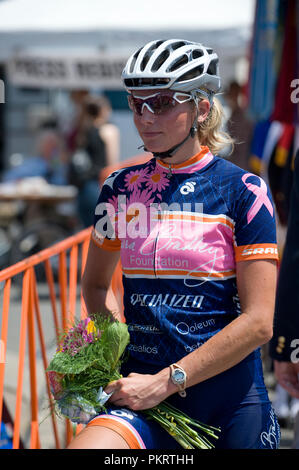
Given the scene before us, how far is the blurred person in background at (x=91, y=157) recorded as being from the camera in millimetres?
8531

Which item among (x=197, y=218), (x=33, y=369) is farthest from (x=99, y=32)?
(x=197, y=218)

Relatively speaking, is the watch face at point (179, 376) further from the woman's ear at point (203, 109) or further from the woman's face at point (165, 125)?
the woman's ear at point (203, 109)

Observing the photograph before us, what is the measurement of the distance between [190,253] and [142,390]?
437 millimetres

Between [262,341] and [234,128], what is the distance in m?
1.09

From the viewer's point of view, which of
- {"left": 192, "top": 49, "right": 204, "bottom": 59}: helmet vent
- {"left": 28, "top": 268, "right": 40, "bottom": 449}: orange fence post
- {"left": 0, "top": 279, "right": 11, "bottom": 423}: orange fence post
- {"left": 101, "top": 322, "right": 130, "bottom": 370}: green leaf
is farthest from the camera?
{"left": 28, "top": 268, "right": 40, "bottom": 449}: orange fence post

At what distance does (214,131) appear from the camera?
8.54 feet

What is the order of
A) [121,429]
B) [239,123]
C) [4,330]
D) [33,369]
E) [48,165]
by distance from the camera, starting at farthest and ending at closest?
[48,165] < [239,123] < [33,369] < [4,330] < [121,429]

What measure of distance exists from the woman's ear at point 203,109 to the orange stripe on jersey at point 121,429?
1.02 m

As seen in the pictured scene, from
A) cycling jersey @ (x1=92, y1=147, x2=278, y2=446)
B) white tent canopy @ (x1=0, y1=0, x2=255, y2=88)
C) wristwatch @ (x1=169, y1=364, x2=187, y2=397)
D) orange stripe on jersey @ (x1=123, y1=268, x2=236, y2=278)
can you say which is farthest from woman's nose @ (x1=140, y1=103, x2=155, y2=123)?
white tent canopy @ (x1=0, y1=0, x2=255, y2=88)

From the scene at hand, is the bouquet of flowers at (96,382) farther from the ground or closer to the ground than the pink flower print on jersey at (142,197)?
closer to the ground

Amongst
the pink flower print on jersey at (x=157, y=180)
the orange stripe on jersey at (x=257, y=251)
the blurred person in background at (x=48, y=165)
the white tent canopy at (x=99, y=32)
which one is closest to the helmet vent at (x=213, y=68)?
the pink flower print on jersey at (x=157, y=180)

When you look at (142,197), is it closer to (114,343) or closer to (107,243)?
(107,243)

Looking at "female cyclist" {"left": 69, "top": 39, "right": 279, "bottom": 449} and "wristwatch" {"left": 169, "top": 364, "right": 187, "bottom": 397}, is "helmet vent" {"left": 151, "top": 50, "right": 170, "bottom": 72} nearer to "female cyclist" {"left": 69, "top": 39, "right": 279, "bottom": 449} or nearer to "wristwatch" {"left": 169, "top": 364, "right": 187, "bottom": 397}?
"female cyclist" {"left": 69, "top": 39, "right": 279, "bottom": 449}

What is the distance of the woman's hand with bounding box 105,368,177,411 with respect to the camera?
2191mm
